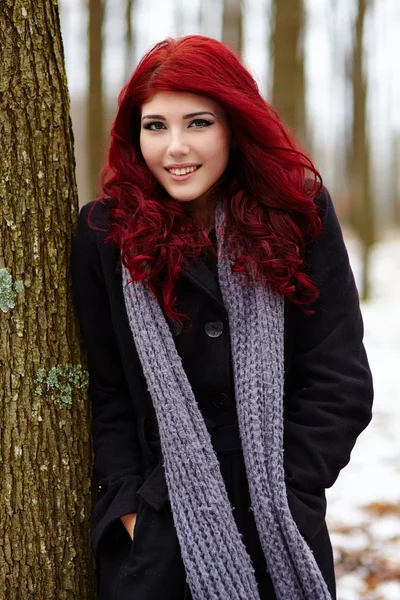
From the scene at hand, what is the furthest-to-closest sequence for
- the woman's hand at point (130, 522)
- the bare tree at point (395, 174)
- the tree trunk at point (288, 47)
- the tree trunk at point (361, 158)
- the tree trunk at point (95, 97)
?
the bare tree at point (395, 174) < the tree trunk at point (361, 158) < the tree trunk at point (95, 97) < the tree trunk at point (288, 47) < the woman's hand at point (130, 522)

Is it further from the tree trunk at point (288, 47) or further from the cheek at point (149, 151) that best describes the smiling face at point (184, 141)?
the tree trunk at point (288, 47)

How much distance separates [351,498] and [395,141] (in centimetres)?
2800

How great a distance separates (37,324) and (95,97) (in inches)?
280

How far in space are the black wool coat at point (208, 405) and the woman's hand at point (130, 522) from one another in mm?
31

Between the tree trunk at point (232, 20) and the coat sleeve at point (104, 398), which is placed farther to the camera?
the tree trunk at point (232, 20)

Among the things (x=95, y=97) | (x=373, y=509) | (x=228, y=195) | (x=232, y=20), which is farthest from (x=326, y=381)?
(x=232, y=20)

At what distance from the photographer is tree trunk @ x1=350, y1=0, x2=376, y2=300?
35.3 ft

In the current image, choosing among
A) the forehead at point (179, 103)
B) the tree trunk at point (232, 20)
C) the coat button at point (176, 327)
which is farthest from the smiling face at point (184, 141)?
the tree trunk at point (232, 20)

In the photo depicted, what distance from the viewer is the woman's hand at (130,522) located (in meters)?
2.06

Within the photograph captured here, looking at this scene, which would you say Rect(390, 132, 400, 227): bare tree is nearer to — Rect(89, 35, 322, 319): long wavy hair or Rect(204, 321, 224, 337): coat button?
Rect(89, 35, 322, 319): long wavy hair

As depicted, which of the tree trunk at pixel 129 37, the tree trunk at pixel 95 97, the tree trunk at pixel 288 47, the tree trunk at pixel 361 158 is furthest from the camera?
the tree trunk at pixel 361 158

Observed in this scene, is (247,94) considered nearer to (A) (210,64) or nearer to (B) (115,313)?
(A) (210,64)

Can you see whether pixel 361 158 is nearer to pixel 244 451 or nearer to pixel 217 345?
pixel 217 345

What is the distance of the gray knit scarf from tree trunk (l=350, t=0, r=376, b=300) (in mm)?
9554
